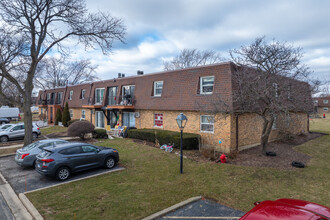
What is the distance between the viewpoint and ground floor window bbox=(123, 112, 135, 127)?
20.6 m

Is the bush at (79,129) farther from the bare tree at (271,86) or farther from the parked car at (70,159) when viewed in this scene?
the bare tree at (271,86)

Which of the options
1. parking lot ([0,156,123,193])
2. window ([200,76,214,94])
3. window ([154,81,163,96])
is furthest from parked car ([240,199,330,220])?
window ([154,81,163,96])

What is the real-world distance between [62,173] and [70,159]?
0.63 meters

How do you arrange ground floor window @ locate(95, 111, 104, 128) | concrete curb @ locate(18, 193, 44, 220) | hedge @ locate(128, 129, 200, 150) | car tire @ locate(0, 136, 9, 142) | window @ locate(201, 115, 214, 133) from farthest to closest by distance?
ground floor window @ locate(95, 111, 104, 128)
car tire @ locate(0, 136, 9, 142)
window @ locate(201, 115, 214, 133)
hedge @ locate(128, 129, 200, 150)
concrete curb @ locate(18, 193, 44, 220)

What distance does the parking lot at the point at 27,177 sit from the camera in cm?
826

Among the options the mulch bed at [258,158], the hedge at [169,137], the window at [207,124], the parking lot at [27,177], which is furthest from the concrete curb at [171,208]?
the window at [207,124]

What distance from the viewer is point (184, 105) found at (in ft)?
49.6

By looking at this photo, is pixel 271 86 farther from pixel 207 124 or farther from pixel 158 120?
pixel 158 120

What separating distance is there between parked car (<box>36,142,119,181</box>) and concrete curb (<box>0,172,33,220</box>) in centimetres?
119

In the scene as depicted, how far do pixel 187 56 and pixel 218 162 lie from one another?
31927 millimetres

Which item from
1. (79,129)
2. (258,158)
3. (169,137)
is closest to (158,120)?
(169,137)

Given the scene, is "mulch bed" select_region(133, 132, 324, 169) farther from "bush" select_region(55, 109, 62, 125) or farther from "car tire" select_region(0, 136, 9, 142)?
"bush" select_region(55, 109, 62, 125)

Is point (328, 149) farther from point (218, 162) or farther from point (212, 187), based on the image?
point (212, 187)

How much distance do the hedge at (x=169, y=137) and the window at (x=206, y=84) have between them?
3.18 metres
